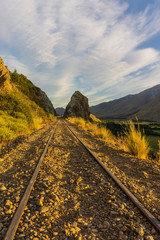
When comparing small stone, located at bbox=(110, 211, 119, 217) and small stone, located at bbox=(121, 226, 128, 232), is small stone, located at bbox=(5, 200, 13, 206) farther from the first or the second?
small stone, located at bbox=(121, 226, 128, 232)

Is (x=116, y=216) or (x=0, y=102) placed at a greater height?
(x=0, y=102)

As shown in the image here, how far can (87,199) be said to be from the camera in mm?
2936

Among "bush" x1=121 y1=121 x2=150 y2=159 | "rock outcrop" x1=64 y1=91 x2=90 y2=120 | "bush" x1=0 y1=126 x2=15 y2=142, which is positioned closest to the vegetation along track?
"bush" x1=121 y1=121 x2=150 y2=159

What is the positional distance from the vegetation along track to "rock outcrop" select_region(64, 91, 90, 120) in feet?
165

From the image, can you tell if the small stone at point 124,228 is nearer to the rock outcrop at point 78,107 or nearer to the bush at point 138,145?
the bush at point 138,145

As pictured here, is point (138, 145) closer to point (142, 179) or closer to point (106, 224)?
point (142, 179)

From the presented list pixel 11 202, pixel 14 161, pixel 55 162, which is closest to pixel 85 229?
pixel 11 202

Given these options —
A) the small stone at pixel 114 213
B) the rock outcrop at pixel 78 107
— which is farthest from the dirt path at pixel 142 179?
the rock outcrop at pixel 78 107

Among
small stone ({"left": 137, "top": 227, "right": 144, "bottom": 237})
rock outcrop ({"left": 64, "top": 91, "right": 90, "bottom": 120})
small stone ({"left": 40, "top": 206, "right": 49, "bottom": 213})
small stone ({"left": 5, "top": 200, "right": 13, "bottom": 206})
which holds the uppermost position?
rock outcrop ({"left": 64, "top": 91, "right": 90, "bottom": 120})

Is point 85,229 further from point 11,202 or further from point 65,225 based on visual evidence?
point 11,202

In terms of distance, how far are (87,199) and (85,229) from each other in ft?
2.55

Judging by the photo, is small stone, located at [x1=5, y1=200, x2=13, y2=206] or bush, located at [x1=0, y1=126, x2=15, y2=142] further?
bush, located at [x1=0, y1=126, x2=15, y2=142]

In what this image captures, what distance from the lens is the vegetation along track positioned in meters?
2.07

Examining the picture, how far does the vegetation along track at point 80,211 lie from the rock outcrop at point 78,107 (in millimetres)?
50329
